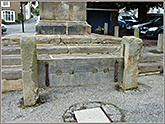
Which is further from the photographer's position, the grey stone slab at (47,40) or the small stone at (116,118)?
the grey stone slab at (47,40)

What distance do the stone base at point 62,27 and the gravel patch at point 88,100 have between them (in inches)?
99.6

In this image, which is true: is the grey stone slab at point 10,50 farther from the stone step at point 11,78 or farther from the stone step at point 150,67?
the stone step at point 150,67

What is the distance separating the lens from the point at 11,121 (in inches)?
116

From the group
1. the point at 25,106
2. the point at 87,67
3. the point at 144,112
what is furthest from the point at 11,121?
the point at 144,112

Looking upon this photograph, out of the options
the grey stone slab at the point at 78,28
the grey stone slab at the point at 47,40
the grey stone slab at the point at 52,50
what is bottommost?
the grey stone slab at the point at 52,50

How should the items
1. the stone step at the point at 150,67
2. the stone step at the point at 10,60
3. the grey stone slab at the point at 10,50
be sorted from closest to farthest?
the stone step at the point at 10,60, the grey stone slab at the point at 10,50, the stone step at the point at 150,67

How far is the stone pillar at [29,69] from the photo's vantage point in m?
3.21

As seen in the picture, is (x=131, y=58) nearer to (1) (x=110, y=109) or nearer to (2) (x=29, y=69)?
(1) (x=110, y=109)

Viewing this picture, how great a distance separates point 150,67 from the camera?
551cm

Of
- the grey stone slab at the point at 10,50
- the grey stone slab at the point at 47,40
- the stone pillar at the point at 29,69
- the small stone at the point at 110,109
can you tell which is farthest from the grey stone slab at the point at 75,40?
the small stone at the point at 110,109

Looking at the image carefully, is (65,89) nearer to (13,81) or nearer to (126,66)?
(13,81)

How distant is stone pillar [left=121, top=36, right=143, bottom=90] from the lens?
3.93 metres

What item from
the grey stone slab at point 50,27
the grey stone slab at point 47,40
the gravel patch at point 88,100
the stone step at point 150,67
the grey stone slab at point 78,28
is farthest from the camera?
the grey stone slab at point 78,28

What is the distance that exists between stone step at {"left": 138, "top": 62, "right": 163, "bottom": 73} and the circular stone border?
93.5 inches
